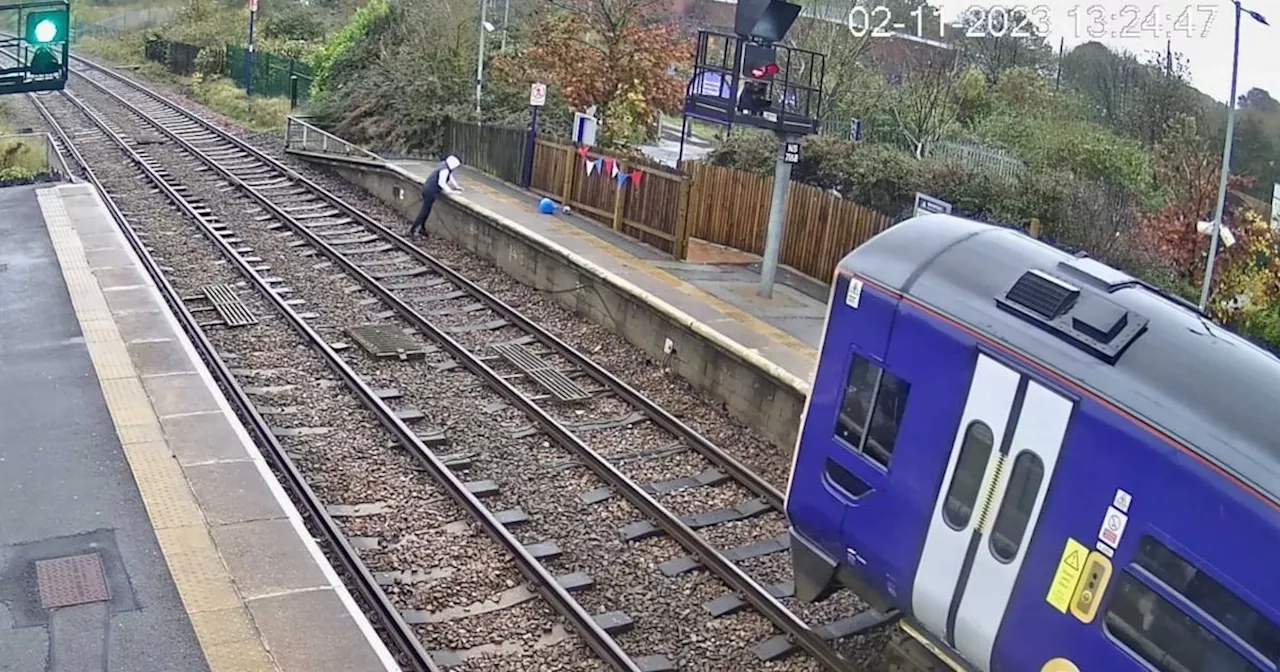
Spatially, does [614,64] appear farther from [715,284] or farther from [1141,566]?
[1141,566]

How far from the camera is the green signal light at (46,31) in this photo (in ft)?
43.9

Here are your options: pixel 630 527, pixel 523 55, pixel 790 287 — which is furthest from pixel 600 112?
pixel 630 527

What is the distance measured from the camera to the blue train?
563cm

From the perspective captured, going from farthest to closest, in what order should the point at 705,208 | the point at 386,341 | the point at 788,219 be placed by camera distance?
the point at 705,208
the point at 788,219
the point at 386,341

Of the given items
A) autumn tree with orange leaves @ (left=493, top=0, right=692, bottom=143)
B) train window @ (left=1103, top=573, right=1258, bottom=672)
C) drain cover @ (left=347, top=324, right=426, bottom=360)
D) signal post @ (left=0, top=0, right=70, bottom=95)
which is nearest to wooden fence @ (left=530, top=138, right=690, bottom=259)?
autumn tree with orange leaves @ (left=493, top=0, right=692, bottom=143)

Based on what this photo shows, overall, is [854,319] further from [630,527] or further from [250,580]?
[250,580]

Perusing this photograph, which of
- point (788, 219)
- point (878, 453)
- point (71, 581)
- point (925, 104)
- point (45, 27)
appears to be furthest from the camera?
point (925, 104)

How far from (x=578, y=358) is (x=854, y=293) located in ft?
23.3

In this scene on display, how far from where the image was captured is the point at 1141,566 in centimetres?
589

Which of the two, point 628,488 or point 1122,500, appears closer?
point 1122,500

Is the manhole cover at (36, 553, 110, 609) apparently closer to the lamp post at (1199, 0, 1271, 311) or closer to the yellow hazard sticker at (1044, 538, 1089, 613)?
the yellow hazard sticker at (1044, 538, 1089, 613)

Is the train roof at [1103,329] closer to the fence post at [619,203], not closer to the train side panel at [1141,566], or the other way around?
the train side panel at [1141,566]

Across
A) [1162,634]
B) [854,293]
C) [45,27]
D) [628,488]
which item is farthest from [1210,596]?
[45,27]

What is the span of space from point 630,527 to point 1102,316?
15.9 ft
